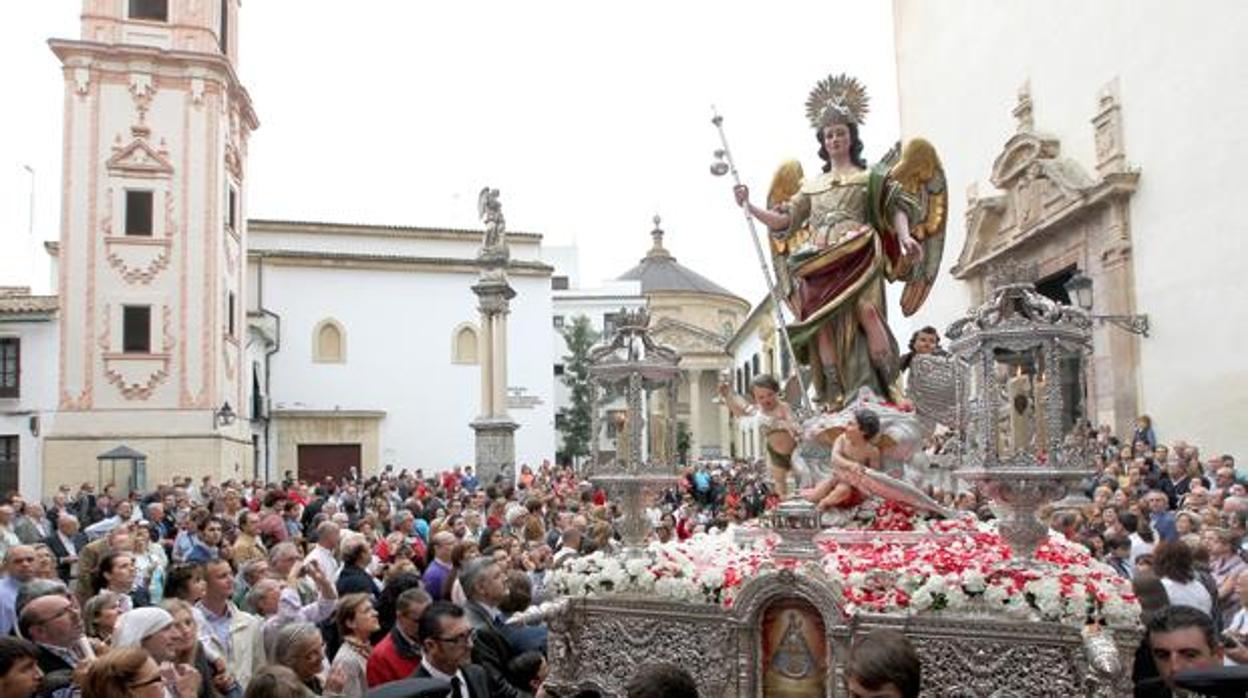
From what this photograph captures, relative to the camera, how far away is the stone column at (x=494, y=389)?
27.2m

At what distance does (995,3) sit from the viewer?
82.2ft

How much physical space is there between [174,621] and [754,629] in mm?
3193

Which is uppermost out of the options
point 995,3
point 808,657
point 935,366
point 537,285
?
point 995,3

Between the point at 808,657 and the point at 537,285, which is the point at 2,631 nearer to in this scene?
the point at 808,657

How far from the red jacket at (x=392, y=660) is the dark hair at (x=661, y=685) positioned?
→ 2571mm

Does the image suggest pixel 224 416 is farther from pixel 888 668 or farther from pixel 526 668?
pixel 888 668

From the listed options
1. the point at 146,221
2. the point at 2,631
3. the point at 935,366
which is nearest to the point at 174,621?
the point at 2,631

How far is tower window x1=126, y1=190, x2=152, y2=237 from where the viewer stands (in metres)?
30.2

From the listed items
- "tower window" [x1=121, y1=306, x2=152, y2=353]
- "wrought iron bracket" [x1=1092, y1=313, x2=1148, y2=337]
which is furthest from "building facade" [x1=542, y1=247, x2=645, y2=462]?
"wrought iron bracket" [x1=1092, y1=313, x2=1148, y2=337]

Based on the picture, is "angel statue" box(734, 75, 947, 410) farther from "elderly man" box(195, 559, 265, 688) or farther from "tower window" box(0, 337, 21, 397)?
"tower window" box(0, 337, 21, 397)

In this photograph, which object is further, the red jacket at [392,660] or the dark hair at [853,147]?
the dark hair at [853,147]

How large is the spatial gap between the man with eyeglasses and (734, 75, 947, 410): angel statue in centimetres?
598

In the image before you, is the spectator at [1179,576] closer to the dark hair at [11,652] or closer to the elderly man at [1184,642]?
the elderly man at [1184,642]

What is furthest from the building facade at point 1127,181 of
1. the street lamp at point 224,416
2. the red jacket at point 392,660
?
the street lamp at point 224,416
